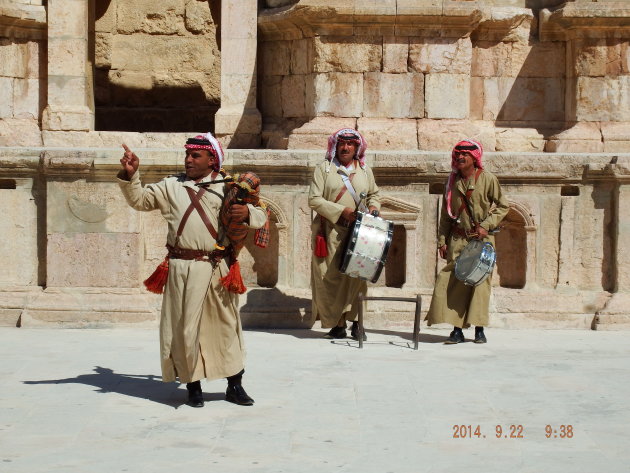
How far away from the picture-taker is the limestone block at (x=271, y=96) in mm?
11703

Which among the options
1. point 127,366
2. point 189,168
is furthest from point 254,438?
point 127,366

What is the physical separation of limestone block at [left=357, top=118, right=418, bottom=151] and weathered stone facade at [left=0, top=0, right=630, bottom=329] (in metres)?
0.02

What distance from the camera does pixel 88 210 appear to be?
1030cm

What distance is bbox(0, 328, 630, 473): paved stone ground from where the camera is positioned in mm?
5922

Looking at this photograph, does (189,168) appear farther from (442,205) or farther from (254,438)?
(442,205)

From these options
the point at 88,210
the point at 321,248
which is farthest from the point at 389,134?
the point at 88,210

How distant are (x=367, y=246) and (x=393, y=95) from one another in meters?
2.36

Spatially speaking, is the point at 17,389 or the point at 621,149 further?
the point at 621,149

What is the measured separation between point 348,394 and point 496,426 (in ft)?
3.77

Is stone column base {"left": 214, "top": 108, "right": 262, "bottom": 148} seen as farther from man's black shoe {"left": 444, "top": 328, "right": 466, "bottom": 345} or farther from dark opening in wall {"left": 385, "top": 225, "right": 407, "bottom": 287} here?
man's black shoe {"left": 444, "top": 328, "right": 466, "bottom": 345}

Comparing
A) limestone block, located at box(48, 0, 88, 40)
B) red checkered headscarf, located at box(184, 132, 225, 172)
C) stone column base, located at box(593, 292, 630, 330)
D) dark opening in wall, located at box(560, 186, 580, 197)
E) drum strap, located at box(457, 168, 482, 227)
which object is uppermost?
limestone block, located at box(48, 0, 88, 40)

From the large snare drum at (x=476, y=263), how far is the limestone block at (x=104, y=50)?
26.5 feet

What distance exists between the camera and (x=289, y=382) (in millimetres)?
7820

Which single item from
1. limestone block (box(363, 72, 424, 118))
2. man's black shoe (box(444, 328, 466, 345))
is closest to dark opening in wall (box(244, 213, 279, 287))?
limestone block (box(363, 72, 424, 118))
